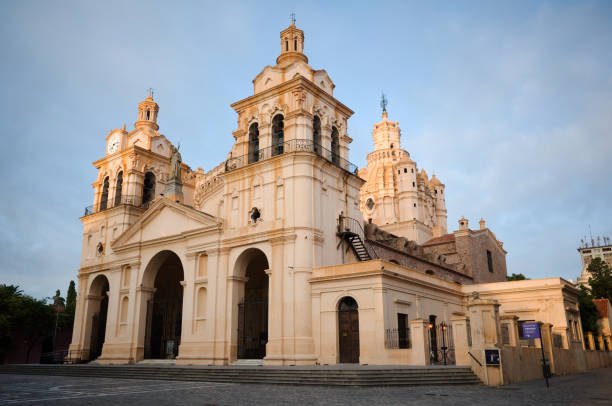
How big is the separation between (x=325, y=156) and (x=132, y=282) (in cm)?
1573

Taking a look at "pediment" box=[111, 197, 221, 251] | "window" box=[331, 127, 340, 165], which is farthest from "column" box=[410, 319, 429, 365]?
"pediment" box=[111, 197, 221, 251]

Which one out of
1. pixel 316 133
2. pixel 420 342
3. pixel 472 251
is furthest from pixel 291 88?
pixel 472 251

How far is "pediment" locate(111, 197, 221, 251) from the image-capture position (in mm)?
Result: 29425

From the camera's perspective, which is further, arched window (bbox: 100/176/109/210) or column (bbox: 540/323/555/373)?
arched window (bbox: 100/176/109/210)

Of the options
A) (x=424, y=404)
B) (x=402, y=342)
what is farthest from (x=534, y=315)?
(x=424, y=404)

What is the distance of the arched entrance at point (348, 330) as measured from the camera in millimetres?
23219

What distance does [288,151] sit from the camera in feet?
88.0

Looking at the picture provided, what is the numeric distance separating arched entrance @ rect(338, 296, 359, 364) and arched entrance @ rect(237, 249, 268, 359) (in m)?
4.54

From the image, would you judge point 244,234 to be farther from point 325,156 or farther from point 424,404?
point 424,404

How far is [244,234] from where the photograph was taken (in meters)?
27.2

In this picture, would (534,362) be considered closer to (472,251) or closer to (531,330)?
(531,330)

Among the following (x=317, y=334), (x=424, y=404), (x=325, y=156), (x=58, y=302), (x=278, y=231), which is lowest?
(x=424, y=404)

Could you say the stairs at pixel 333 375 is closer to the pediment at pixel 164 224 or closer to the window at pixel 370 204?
the pediment at pixel 164 224

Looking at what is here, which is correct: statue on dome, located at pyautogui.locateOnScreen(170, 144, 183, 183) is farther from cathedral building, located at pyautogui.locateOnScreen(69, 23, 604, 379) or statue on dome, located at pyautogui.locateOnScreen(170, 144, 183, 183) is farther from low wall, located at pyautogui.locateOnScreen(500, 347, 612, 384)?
low wall, located at pyautogui.locateOnScreen(500, 347, 612, 384)
